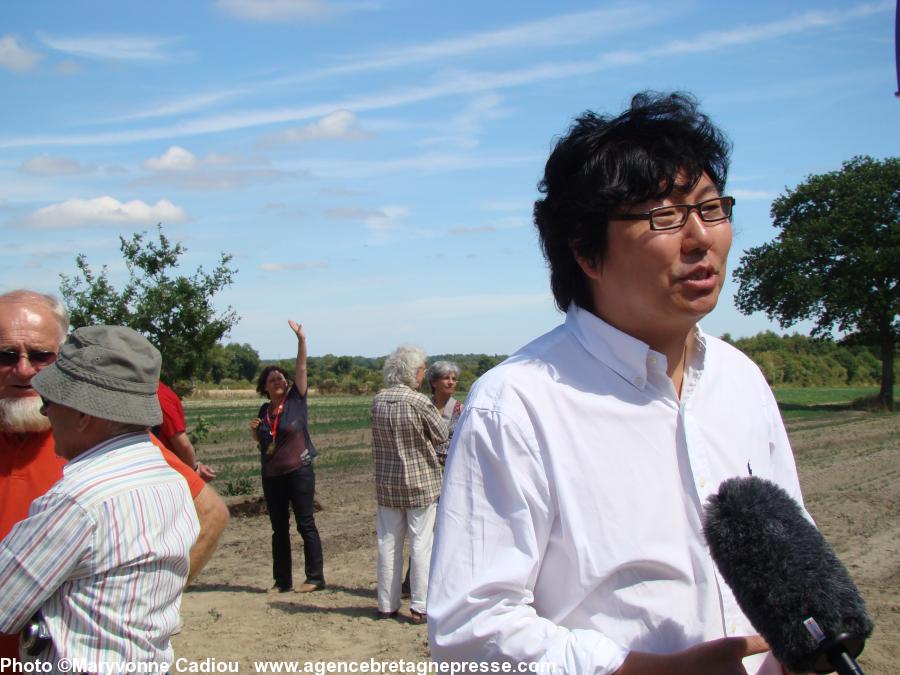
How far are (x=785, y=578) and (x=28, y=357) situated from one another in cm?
302

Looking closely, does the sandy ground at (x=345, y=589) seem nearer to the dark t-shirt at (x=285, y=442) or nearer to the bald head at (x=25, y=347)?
the dark t-shirt at (x=285, y=442)

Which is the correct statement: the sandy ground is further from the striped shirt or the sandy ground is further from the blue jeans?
the striped shirt

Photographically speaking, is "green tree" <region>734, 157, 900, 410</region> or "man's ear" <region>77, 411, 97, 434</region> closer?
"man's ear" <region>77, 411, 97, 434</region>

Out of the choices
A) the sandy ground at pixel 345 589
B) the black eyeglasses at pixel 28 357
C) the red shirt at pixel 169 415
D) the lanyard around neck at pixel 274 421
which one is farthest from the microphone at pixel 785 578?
the lanyard around neck at pixel 274 421

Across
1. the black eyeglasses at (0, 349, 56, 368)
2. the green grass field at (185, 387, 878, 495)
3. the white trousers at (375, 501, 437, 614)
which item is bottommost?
the green grass field at (185, 387, 878, 495)

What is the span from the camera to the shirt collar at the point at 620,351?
6.63 ft

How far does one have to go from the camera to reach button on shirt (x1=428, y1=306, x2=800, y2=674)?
5.68 ft

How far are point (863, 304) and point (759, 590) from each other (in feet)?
134

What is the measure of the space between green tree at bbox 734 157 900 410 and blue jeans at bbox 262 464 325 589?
3477 centimetres

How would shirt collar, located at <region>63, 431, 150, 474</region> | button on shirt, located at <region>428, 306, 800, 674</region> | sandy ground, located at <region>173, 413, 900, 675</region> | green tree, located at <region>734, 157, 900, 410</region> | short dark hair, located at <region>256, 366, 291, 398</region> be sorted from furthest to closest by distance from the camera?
1. green tree, located at <region>734, 157, 900, 410</region>
2. short dark hair, located at <region>256, 366, 291, 398</region>
3. sandy ground, located at <region>173, 413, 900, 675</region>
4. shirt collar, located at <region>63, 431, 150, 474</region>
5. button on shirt, located at <region>428, 306, 800, 674</region>

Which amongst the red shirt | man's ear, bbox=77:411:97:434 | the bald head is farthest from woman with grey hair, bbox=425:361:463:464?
man's ear, bbox=77:411:97:434

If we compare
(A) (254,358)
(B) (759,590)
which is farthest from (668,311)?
(A) (254,358)

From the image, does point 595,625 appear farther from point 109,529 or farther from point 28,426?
point 28,426

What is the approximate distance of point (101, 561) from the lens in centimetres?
265
